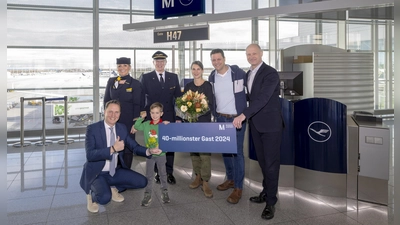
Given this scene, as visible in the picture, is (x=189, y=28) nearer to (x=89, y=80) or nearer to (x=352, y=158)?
(x=352, y=158)

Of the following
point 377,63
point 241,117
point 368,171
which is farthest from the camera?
point 377,63

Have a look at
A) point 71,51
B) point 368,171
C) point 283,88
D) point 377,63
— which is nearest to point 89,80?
point 71,51

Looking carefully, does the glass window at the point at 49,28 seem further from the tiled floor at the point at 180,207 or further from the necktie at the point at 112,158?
the necktie at the point at 112,158

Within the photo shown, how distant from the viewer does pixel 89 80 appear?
31.6 ft

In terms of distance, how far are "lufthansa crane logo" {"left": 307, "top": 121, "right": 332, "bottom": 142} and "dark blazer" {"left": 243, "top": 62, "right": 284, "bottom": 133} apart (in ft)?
2.73

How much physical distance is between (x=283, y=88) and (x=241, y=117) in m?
1.99

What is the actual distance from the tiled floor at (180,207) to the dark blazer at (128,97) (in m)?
0.98

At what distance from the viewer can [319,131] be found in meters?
4.20

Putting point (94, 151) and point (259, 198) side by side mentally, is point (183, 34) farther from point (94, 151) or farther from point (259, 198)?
point (259, 198)

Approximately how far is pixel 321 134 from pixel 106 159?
8.43 ft

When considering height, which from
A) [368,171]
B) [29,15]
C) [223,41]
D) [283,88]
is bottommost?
[368,171]

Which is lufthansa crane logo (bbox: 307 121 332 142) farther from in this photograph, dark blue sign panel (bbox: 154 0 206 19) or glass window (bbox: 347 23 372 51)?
glass window (bbox: 347 23 372 51)

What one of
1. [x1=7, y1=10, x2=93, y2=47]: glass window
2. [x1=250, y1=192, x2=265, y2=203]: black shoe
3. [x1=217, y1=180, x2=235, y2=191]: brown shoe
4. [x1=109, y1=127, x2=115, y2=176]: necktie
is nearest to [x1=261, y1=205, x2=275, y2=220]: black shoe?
[x1=250, y1=192, x2=265, y2=203]: black shoe

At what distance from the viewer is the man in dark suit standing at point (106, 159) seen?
3.60m
